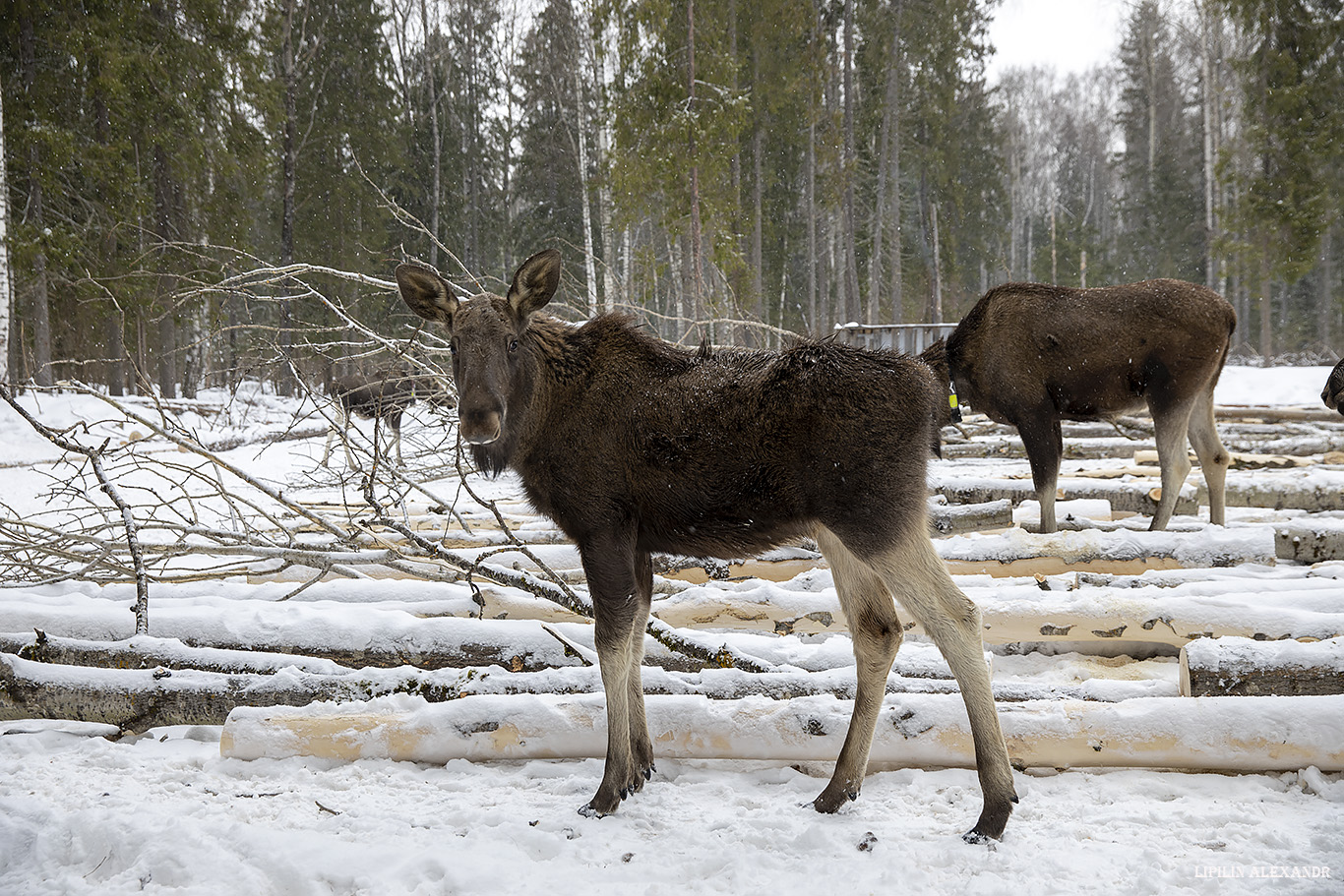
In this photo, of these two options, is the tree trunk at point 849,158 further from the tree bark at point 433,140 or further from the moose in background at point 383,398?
the moose in background at point 383,398

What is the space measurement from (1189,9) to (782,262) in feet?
58.0

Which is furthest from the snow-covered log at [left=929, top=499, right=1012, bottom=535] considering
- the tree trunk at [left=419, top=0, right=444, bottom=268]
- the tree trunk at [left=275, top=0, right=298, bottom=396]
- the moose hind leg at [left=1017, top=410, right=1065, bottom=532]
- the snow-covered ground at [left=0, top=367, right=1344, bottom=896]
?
the tree trunk at [left=419, top=0, right=444, bottom=268]

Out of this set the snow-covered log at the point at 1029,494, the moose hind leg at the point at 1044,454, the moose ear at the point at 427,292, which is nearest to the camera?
the moose ear at the point at 427,292

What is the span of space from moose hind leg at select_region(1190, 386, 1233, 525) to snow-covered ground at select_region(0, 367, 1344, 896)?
2.38 meters

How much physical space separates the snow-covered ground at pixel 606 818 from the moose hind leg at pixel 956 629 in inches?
10.3

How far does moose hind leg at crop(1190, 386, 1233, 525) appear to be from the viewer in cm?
659

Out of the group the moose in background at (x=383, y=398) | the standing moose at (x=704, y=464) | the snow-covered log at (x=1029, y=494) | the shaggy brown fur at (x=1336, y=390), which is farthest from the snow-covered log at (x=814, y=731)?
the snow-covered log at (x=1029, y=494)

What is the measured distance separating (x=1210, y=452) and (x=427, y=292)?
6.59 metres

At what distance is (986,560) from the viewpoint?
557 centimetres

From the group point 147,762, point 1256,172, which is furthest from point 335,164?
point 1256,172

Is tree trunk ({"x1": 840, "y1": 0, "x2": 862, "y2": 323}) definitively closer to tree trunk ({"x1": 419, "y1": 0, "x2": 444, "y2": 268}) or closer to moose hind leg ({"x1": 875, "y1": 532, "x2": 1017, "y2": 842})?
tree trunk ({"x1": 419, "y1": 0, "x2": 444, "y2": 268})

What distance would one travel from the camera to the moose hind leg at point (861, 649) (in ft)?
10.4

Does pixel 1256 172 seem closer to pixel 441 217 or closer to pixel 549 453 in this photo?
pixel 441 217

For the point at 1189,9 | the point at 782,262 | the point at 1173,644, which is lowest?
the point at 1173,644
